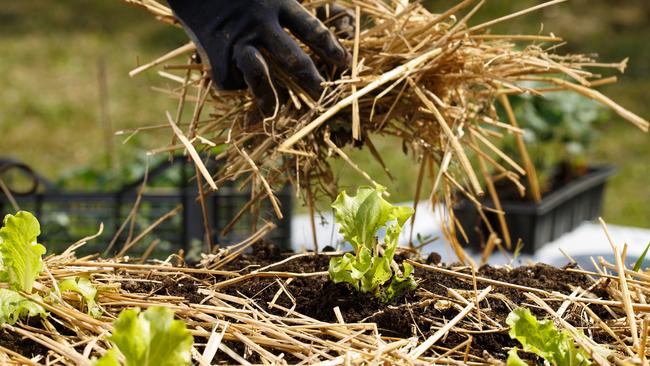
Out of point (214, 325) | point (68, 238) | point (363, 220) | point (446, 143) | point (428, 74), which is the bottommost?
point (68, 238)

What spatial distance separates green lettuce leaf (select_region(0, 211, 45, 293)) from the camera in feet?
3.93

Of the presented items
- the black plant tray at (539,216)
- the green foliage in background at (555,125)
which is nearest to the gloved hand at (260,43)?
the black plant tray at (539,216)

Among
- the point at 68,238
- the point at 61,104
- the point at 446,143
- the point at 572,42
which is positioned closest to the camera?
the point at 446,143

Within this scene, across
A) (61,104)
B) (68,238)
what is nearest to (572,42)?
(61,104)

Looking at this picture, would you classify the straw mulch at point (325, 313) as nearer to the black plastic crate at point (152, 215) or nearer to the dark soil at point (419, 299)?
the dark soil at point (419, 299)

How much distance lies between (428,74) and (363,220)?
0.44 m

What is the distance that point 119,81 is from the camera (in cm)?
727

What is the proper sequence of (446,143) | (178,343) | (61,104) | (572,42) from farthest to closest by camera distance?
(572,42) < (61,104) < (446,143) < (178,343)

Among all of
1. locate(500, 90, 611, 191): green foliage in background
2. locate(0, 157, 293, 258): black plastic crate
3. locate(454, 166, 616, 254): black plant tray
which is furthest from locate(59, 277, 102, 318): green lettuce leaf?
locate(500, 90, 611, 191): green foliage in background

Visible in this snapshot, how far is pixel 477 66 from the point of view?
1587mm

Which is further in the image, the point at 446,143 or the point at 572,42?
the point at 572,42

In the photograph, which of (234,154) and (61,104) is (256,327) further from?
(61,104)

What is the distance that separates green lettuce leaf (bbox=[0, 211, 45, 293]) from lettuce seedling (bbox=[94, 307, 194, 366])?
31 centimetres

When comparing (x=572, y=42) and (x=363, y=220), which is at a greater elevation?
(x=572, y=42)
